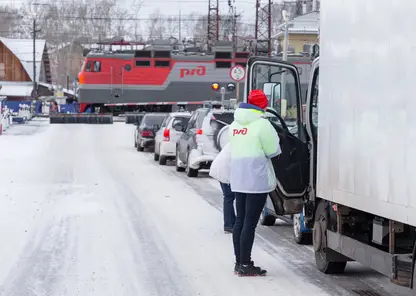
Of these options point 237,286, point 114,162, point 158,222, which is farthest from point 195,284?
point 114,162

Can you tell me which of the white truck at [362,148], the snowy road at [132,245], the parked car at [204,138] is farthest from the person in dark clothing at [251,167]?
the parked car at [204,138]

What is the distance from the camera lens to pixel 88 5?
13975 cm

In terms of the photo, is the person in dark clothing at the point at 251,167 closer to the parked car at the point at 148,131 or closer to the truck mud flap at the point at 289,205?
the truck mud flap at the point at 289,205

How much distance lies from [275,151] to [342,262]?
1350 millimetres

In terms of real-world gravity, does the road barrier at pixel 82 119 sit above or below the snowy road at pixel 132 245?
below

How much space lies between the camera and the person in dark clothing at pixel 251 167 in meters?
10.0

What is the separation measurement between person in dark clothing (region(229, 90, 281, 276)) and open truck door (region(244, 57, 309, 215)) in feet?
3.80

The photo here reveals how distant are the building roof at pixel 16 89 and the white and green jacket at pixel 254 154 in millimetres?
84246

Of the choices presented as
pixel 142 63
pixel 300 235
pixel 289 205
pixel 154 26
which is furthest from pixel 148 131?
pixel 154 26

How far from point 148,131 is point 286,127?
2243 cm

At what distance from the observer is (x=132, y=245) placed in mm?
12289

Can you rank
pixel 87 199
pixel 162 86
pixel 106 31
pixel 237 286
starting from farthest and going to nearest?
pixel 106 31 < pixel 162 86 < pixel 87 199 < pixel 237 286

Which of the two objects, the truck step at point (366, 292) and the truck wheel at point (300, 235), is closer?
the truck step at point (366, 292)

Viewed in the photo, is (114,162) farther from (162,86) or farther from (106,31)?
(106,31)
